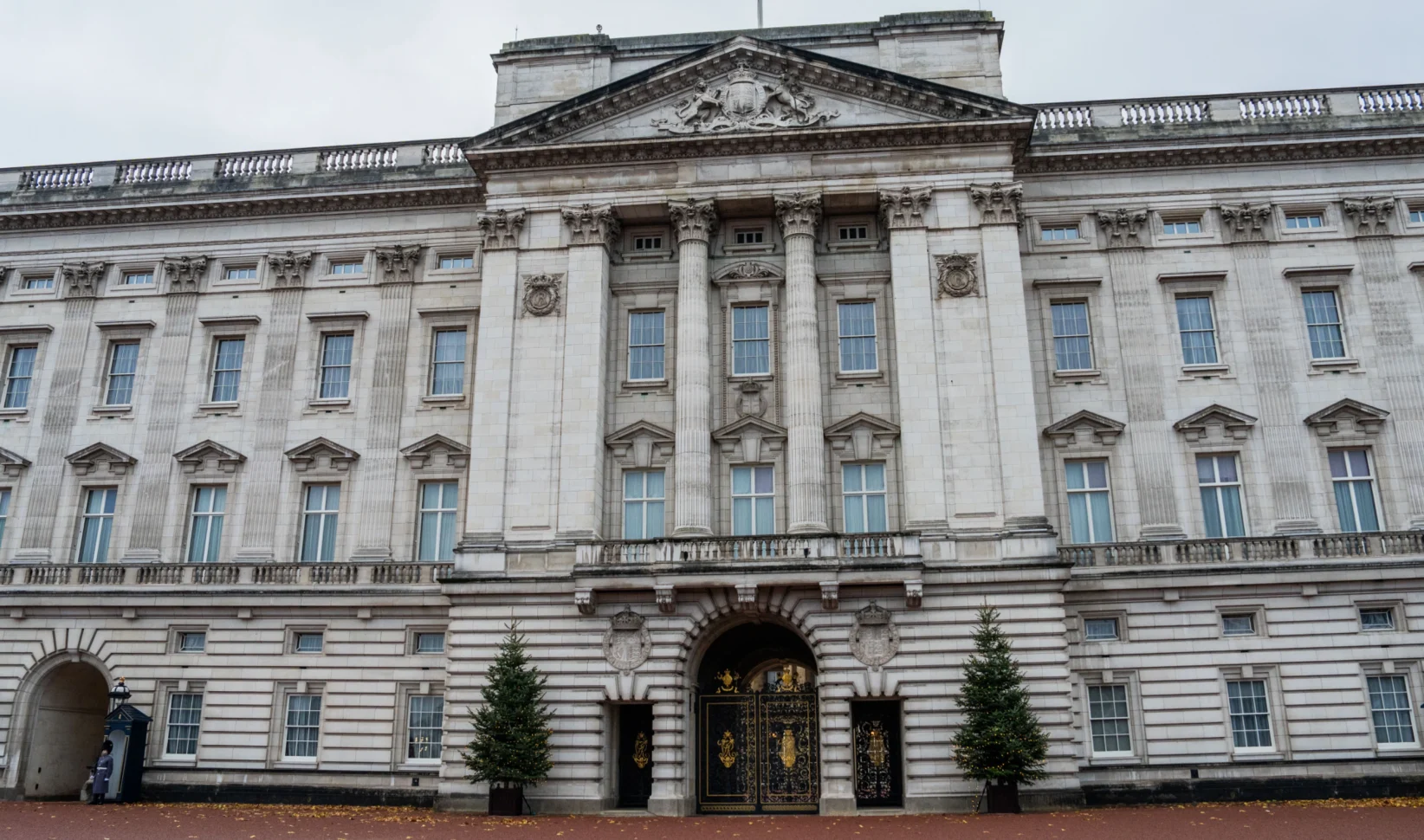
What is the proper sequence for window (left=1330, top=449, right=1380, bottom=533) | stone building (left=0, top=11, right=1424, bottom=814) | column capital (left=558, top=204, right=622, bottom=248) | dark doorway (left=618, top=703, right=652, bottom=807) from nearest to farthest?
stone building (left=0, top=11, right=1424, bottom=814) < dark doorway (left=618, top=703, right=652, bottom=807) < window (left=1330, top=449, right=1380, bottom=533) < column capital (left=558, top=204, right=622, bottom=248)

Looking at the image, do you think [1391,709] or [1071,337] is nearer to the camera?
[1391,709]

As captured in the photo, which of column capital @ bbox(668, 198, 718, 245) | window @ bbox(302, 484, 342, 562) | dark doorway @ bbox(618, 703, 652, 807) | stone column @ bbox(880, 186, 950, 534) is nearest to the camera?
dark doorway @ bbox(618, 703, 652, 807)

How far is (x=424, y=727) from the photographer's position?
31969mm

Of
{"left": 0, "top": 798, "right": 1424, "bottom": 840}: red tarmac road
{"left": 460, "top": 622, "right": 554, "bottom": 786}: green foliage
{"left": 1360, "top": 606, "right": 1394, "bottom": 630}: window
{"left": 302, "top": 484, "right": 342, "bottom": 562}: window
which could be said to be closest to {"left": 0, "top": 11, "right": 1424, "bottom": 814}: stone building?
{"left": 1360, "top": 606, "right": 1394, "bottom": 630}: window

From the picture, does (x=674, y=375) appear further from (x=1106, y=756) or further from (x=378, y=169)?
(x=1106, y=756)

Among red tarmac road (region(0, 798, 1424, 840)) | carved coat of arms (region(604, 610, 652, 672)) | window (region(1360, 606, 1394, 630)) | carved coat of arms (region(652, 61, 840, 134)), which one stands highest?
carved coat of arms (region(652, 61, 840, 134))

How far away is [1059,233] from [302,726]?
26.8 meters

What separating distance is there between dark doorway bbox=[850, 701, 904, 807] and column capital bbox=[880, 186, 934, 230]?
13334mm

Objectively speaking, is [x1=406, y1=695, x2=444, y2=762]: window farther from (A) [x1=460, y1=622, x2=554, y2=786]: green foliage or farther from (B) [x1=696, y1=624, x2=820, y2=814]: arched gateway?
(B) [x1=696, y1=624, x2=820, y2=814]: arched gateway

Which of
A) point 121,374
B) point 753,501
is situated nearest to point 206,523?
point 121,374

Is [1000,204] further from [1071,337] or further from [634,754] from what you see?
[634,754]

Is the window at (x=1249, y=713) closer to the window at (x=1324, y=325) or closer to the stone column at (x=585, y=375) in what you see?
the window at (x=1324, y=325)

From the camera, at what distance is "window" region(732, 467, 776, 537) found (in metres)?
31.2

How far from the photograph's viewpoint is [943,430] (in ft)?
98.7
